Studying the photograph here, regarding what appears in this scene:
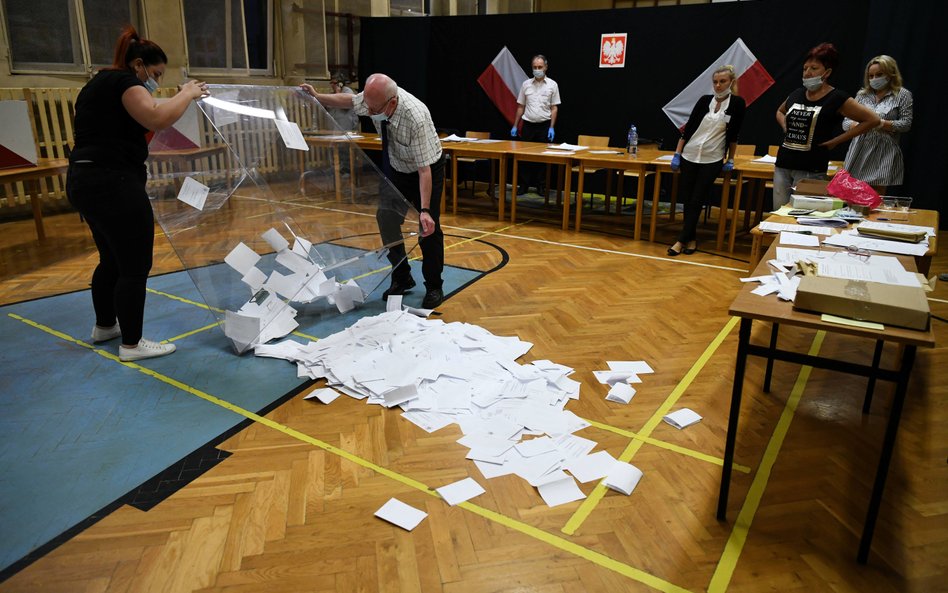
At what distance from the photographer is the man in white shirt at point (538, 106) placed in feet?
24.9

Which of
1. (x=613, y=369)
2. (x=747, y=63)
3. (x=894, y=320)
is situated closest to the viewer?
(x=894, y=320)

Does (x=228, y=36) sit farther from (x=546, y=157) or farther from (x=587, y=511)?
(x=587, y=511)

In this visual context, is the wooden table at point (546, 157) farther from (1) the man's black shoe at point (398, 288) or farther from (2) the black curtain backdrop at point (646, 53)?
(1) the man's black shoe at point (398, 288)

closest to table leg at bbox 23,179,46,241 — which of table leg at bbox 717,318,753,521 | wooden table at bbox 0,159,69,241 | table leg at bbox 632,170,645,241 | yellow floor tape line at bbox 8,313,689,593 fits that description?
wooden table at bbox 0,159,69,241

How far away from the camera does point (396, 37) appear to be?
31.6ft

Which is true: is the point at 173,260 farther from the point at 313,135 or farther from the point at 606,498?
the point at 606,498

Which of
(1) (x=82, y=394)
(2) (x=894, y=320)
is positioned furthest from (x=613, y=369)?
(1) (x=82, y=394)

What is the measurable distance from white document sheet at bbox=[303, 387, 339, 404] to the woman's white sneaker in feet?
3.08

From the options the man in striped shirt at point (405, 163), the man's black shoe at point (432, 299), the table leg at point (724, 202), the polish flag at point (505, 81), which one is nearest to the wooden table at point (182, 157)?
the man in striped shirt at point (405, 163)

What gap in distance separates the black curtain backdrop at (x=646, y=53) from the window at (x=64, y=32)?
3.72 m

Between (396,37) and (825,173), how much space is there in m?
7.22

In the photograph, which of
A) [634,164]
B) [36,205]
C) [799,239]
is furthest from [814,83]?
[36,205]

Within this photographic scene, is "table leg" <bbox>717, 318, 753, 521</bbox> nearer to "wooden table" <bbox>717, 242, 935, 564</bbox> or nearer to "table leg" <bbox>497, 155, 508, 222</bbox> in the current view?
"wooden table" <bbox>717, 242, 935, 564</bbox>

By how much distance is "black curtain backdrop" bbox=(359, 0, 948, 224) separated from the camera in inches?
245
